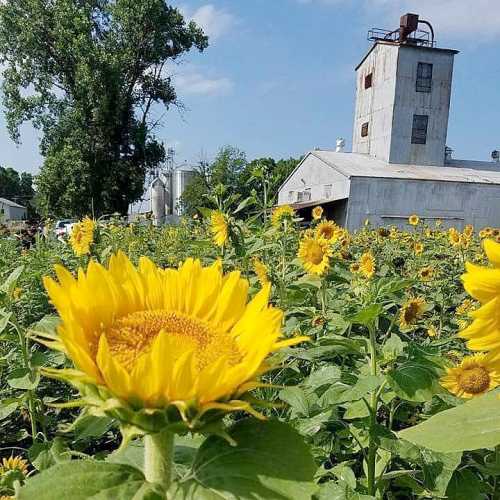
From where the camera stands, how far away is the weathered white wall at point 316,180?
54.5 ft

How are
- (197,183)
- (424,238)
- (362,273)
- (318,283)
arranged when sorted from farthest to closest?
(197,183) → (424,238) → (362,273) → (318,283)

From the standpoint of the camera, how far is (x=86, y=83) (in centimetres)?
1521

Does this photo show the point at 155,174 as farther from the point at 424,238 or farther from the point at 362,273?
the point at 362,273

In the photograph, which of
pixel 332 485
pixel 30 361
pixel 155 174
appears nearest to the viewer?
pixel 332 485

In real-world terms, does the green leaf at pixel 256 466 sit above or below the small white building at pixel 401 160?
below

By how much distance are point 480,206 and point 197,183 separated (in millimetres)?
14713

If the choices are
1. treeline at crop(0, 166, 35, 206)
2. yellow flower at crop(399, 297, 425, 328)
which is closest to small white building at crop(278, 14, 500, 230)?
yellow flower at crop(399, 297, 425, 328)

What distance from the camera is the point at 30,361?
1.20 metres

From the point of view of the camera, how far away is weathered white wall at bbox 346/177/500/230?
53.0 feet

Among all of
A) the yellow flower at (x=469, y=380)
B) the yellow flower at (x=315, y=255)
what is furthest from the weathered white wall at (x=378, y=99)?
the yellow flower at (x=469, y=380)

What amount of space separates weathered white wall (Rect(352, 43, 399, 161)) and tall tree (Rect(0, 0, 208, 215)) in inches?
264

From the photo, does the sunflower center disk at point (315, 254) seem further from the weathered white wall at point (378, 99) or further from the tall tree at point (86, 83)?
the weathered white wall at point (378, 99)

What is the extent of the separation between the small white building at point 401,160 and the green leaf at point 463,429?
15915 mm

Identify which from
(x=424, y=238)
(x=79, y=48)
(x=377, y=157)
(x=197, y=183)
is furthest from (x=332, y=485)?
(x=197, y=183)
